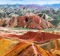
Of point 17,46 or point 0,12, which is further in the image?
point 0,12

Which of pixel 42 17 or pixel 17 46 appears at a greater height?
pixel 42 17

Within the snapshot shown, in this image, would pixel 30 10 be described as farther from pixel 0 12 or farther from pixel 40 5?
pixel 0 12

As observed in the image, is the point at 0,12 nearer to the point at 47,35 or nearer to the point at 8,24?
the point at 8,24

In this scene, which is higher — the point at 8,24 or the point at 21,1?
the point at 21,1

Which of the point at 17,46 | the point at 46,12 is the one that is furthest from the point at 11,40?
the point at 46,12

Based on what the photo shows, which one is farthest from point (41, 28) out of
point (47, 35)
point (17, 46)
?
point (17, 46)

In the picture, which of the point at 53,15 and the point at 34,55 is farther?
the point at 53,15

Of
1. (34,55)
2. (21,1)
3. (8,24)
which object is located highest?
(21,1)
